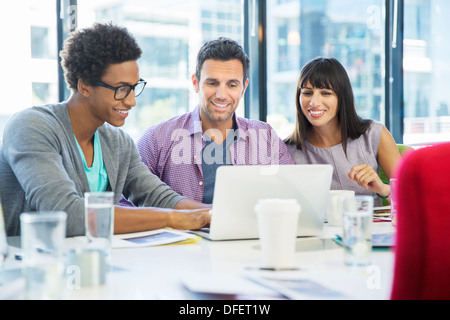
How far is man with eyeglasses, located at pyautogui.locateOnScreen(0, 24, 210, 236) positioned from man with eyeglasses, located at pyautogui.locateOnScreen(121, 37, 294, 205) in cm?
34

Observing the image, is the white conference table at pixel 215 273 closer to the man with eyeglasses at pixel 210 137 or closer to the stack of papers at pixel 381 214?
the stack of papers at pixel 381 214

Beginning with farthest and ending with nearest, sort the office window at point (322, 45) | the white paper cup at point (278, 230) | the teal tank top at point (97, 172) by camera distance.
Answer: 1. the office window at point (322, 45)
2. the teal tank top at point (97, 172)
3. the white paper cup at point (278, 230)

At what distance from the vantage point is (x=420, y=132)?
4.77 metres

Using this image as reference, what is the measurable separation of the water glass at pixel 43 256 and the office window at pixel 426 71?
14.0 ft

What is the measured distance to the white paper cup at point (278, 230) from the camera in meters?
1.05

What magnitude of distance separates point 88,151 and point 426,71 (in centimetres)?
372

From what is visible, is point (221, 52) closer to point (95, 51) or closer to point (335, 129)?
point (335, 129)

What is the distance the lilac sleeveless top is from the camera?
100 inches

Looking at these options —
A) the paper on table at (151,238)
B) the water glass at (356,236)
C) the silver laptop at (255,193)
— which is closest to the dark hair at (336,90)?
the silver laptop at (255,193)

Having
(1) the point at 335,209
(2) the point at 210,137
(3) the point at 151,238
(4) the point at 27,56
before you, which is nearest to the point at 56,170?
(3) the point at 151,238

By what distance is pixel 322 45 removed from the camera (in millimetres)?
4254
